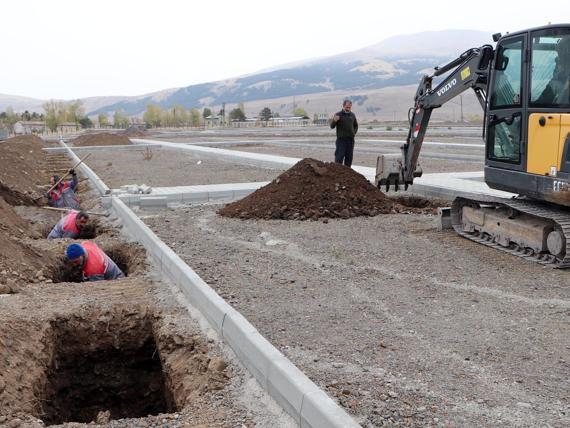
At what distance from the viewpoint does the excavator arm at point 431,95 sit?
8.51 meters

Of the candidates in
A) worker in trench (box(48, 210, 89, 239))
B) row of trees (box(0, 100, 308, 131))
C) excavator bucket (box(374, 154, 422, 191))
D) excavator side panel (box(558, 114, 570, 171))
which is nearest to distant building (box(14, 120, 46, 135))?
row of trees (box(0, 100, 308, 131))

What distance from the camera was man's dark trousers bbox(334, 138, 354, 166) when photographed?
44.6 feet

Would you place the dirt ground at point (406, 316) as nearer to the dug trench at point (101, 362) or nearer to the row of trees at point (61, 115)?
the dug trench at point (101, 362)

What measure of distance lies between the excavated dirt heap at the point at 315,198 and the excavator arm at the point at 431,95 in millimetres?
513

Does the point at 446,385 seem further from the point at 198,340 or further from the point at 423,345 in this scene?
the point at 198,340

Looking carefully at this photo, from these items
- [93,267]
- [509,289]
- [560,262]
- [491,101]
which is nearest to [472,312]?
[509,289]

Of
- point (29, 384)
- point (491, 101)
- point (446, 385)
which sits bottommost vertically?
point (29, 384)

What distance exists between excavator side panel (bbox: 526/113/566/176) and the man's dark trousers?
648 centimetres

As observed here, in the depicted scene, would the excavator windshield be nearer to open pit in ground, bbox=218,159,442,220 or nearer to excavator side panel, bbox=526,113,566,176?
excavator side panel, bbox=526,113,566,176

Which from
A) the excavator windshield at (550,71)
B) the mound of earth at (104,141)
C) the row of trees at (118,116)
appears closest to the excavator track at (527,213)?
the excavator windshield at (550,71)

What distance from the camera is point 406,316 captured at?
5.37 meters

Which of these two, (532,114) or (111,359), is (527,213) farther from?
(111,359)

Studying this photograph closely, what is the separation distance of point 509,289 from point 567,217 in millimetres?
1491

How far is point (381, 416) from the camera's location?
3.58m
